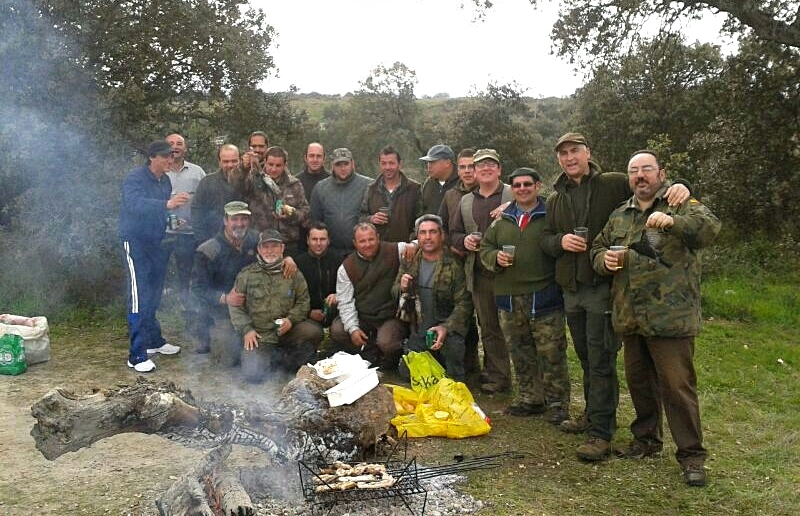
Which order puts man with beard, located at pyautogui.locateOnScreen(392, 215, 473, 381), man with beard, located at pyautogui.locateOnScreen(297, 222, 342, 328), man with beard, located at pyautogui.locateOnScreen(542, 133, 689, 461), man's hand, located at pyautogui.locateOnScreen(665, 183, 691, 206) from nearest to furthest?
man's hand, located at pyautogui.locateOnScreen(665, 183, 691, 206)
man with beard, located at pyautogui.locateOnScreen(542, 133, 689, 461)
man with beard, located at pyautogui.locateOnScreen(392, 215, 473, 381)
man with beard, located at pyautogui.locateOnScreen(297, 222, 342, 328)

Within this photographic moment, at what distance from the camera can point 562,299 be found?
509 centimetres

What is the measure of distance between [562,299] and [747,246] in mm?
8165

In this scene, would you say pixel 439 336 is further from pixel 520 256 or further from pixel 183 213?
pixel 183 213

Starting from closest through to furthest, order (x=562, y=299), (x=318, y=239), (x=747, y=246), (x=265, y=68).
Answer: (x=562, y=299), (x=318, y=239), (x=265, y=68), (x=747, y=246)

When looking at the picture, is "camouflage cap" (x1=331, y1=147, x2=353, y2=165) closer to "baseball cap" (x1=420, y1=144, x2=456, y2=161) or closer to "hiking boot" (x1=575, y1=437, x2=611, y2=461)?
"baseball cap" (x1=420, y1=144, x2=456, y2=161)

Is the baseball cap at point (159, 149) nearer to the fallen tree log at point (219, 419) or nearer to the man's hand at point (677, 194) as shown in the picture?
the fallen tree log at point (219, 419)

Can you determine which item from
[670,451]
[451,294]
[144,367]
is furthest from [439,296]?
[144,367]

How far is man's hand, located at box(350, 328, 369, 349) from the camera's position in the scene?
617 cm

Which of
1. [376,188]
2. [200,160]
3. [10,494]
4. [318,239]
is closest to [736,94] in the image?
[376,188]

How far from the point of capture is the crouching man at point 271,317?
241 inches

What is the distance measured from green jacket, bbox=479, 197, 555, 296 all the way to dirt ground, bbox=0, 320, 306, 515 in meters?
2.04

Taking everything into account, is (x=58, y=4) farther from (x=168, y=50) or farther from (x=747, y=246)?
(x=747, y=246)

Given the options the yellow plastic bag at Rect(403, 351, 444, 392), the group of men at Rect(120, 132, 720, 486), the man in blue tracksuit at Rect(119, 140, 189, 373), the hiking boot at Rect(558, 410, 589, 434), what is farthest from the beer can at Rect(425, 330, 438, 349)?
the man in blue tracksuit at Rect(119, 140, 189, 373)

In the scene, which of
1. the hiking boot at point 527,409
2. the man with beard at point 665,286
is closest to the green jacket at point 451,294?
the hiking boot at point 527,409
